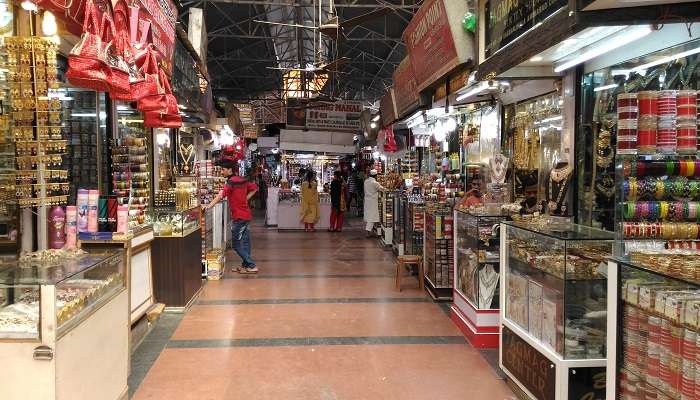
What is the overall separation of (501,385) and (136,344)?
3.06m

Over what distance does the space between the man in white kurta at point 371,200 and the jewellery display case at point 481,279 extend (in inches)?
282

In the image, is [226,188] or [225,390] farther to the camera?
[226,188]

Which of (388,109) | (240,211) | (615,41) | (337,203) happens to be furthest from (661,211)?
(337,203)

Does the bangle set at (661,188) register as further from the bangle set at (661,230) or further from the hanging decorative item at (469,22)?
the hanging decorative item at (469,22)

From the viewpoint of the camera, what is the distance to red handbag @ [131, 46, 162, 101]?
444cm

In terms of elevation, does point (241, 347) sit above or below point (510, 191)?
→ below

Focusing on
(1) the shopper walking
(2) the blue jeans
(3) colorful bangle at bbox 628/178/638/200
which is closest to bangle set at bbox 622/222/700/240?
(3) colorful bangle at bbox 628/178/638/200

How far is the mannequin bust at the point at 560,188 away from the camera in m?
4.95

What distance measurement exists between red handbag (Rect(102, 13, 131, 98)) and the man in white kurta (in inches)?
349

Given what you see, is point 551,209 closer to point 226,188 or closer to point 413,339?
point 413,339

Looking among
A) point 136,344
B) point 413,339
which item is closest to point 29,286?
point 136,344

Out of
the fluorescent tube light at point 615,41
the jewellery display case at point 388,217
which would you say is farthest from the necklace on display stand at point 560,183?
the jewellery display case at point 388,217

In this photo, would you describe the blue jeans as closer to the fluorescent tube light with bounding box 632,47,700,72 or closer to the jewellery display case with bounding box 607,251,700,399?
the fluorescent tube light with bounding box 632,47,700,72

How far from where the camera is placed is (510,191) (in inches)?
270
